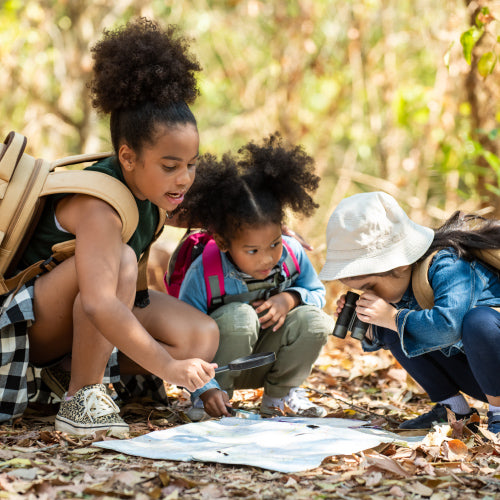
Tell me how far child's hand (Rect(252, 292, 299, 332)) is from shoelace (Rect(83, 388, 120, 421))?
825 mm

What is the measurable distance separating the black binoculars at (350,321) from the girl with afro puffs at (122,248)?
0.52 meters

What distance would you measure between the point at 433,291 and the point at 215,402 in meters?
0.98

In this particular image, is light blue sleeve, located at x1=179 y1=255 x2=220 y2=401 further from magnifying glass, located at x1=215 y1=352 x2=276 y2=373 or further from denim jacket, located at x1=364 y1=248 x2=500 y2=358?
denim jacket, located at x1=364 y1=248 x2=500 y2=358

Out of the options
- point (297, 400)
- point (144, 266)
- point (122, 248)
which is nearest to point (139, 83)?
point (122, 248)

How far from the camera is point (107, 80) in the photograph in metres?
2.63

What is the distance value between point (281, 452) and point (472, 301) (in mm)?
926

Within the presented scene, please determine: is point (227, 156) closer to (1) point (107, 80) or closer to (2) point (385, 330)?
(1) point (107, 80)

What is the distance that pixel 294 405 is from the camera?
3.06 meters

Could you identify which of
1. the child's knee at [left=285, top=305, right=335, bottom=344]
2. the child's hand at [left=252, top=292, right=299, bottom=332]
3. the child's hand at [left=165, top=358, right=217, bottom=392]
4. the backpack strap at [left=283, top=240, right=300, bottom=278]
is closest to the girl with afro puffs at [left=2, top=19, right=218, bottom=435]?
the child's hand at [left=165, top=358, right=217, bottom=392]

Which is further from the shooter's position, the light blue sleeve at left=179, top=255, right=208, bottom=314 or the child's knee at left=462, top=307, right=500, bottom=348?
the light blue sleeve at left=179, top=255, right=208, bottom=314

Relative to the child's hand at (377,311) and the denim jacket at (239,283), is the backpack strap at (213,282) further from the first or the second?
the child's hand at (377,311)

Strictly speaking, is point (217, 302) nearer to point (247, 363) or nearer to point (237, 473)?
point (247, 363)

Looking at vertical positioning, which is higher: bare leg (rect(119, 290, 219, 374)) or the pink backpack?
the pink backpack

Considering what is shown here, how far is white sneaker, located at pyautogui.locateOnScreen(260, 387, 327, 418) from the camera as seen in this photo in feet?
9.80
